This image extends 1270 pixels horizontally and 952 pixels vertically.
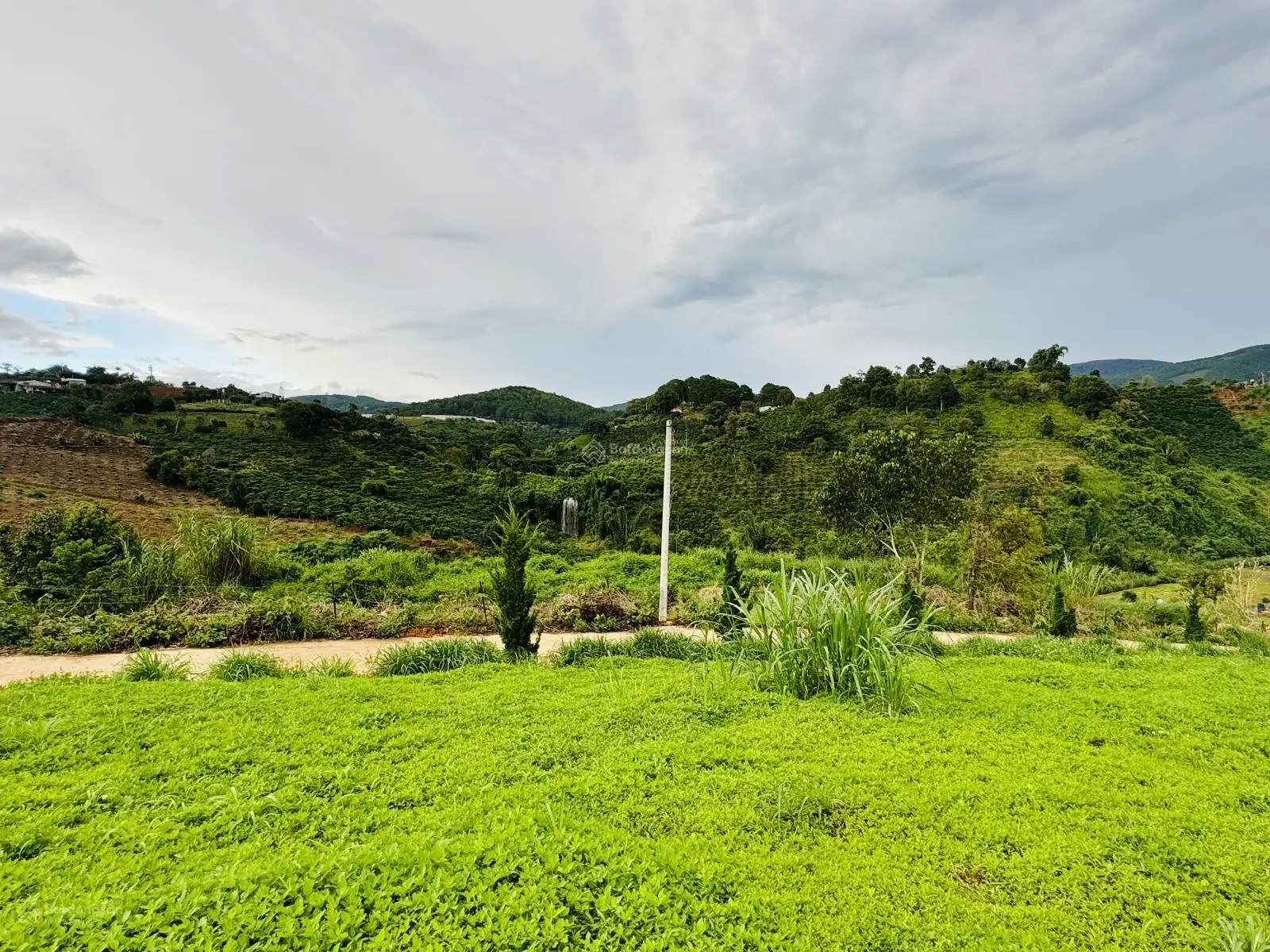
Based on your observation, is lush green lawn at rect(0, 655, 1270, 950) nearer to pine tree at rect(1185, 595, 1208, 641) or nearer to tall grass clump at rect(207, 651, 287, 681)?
tall grass clump at rect(207, 651, 287, 681)

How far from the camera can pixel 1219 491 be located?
30312 mm

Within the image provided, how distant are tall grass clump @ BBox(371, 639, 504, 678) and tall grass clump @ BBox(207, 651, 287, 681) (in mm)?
955

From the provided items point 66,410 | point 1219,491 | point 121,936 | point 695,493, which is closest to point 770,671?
point 121,936

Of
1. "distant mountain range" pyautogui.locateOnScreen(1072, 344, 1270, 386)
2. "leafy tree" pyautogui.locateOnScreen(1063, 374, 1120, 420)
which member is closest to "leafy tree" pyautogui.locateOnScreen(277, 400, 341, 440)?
"leafy tree" pyautogui.locateOnScreen(1063, 374, 1120, 420)

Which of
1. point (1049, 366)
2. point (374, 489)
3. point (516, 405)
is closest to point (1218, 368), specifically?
point (1049, 366)

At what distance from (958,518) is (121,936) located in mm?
13568

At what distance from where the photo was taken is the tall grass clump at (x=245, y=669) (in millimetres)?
5531

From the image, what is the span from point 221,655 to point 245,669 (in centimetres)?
230

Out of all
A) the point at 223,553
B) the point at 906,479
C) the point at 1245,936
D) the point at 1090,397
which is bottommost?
the point at 1245,936

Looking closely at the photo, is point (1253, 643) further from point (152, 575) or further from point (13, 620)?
point (13, 620)

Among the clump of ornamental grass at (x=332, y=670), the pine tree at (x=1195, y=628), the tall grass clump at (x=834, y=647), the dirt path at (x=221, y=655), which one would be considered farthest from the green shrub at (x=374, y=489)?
the pine tree at (x=1195, y=628)

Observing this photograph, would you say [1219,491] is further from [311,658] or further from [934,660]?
[311,658]

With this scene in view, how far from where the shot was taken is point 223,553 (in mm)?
10641

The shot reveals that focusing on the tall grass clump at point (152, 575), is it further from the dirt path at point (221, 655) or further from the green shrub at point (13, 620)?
the dirt path at point (221, 655)
